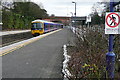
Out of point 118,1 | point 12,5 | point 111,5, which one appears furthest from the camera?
point 12,5

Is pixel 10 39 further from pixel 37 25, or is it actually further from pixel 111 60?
pixel 111 60

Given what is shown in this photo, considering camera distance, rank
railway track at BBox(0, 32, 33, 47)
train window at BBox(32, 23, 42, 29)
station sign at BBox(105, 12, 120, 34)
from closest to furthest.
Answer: station sign at BBox(105, 12, 120, 34) → railway track at BBox(0, 32, 33, 47) → train window at BBox(32, 23, 42, 29)

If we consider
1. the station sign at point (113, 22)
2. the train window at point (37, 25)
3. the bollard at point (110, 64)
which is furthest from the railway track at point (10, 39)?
the station sign at point (113, 22)

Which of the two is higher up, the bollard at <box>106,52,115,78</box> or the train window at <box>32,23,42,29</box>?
the train window at <box>32,23,42,29</box>

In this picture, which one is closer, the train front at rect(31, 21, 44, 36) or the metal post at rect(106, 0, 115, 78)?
the metal post at rect(106, 0, 115, 78)

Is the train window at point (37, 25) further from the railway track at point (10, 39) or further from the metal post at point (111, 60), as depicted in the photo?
the metal post at point (111, 60)

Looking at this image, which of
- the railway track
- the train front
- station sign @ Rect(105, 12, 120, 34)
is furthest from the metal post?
the train front

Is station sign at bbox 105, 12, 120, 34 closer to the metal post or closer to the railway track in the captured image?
the metal post

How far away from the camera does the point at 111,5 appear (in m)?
4.45

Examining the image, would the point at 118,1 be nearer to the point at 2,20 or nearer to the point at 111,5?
the point at 111,5

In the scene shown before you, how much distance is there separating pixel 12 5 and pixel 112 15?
201ft

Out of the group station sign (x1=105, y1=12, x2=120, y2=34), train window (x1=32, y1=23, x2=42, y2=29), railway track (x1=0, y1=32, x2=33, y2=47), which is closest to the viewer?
station sign (x1=105, y1=12, x2=120, y2=34)

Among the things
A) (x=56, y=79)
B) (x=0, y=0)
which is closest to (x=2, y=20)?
(x=0, y=0)

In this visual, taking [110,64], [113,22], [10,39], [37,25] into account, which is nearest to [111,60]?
[110,64]
